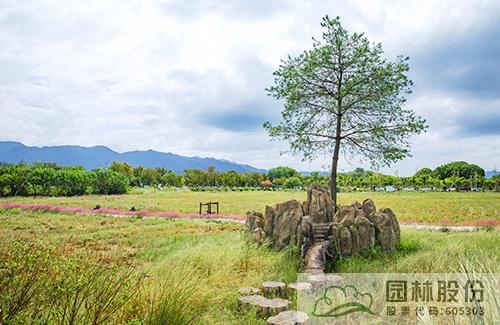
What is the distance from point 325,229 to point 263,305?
4629 mm

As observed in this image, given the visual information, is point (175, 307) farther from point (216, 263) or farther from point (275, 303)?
point (216, 263)

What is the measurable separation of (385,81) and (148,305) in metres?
12.0

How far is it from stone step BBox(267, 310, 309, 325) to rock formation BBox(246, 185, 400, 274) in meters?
3.20

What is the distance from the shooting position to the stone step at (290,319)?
13.9 ft

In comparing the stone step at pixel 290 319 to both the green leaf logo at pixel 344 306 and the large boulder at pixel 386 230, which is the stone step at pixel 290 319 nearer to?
the green leaf logo at pixel 344 306

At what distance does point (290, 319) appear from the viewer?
433 centimetres

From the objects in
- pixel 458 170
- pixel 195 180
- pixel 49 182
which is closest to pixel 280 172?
pixel 195 180

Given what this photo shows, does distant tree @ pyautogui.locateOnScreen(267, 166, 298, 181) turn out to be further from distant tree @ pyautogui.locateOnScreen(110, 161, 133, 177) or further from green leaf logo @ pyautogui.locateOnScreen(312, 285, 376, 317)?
green leaf logo @ pyautogui.locateOnScreen(312, 285, 376, 317)

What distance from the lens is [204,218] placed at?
2089 cm

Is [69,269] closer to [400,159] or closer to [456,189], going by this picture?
[400,159]

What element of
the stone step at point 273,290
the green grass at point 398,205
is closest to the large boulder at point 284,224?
the stone step at point 273,290

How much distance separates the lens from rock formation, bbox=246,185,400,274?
8516 mm

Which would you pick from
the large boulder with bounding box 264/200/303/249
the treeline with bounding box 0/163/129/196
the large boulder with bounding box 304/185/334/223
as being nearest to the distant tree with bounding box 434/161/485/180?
the treeline with bounding box 0/163/129/196

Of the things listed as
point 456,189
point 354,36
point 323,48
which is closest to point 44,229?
point 323,48
